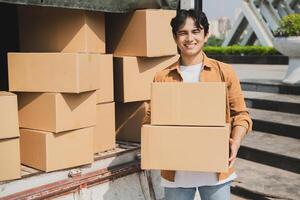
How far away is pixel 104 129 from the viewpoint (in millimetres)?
2559

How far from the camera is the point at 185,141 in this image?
5.59ft

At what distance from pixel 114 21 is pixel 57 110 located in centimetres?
82

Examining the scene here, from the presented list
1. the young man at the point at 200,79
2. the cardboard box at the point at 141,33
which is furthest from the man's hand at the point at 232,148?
the cardboard box at the point at 141,33

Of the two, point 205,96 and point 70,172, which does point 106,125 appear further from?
point 205,96

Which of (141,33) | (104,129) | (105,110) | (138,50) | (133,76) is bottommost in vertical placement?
(104,129)

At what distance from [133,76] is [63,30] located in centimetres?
53

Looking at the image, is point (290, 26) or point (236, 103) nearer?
point (236, 103)

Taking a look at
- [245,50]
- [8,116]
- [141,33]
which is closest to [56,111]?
[8,116]

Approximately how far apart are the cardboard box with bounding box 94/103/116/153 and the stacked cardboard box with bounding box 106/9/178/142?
130 millimetres

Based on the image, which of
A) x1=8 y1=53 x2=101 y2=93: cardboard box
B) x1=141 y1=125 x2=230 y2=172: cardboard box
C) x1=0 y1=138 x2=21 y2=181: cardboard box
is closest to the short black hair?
x1=141 y1=125 x2=230 y2=172: cardboard box

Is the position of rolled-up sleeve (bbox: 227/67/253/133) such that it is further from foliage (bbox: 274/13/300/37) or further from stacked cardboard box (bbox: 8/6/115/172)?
foliage (bbox: 274/13/300/37)

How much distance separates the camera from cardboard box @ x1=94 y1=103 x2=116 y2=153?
252 centimetres

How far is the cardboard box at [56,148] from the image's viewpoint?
217 centimetres

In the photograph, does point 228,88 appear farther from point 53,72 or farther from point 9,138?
point 9,138
